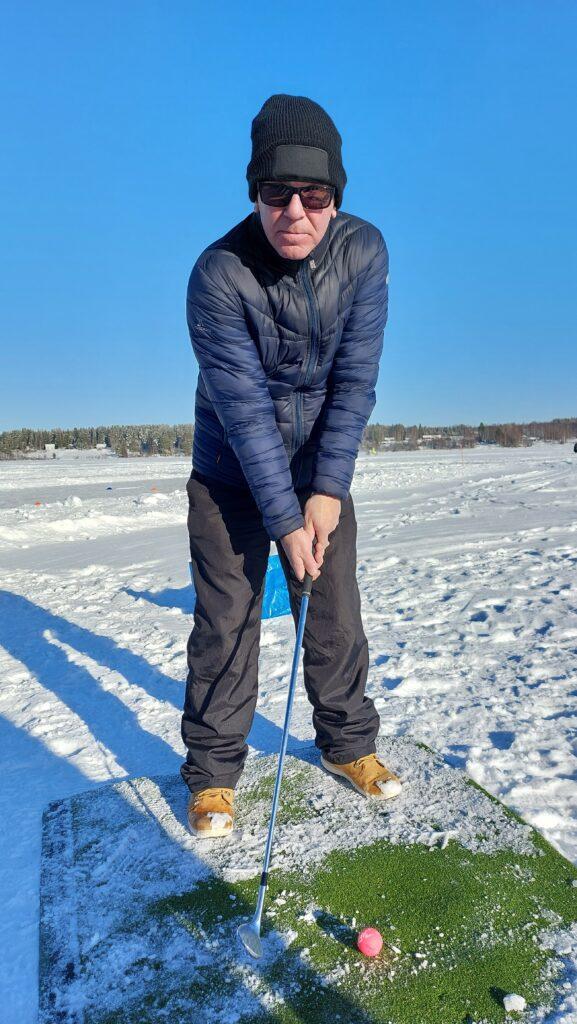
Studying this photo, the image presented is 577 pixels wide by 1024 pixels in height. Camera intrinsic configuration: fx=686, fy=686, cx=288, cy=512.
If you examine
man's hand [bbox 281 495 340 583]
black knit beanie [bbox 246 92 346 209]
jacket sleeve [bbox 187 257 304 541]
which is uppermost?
black knit beanie [bbox 246 92 346 209]

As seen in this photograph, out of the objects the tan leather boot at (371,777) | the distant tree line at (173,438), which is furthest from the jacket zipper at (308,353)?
the distant tree line at (173,438)

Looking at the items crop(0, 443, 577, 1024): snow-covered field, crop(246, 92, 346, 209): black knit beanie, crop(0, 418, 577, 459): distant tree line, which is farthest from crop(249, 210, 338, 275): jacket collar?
crop(0, 418, 577, 459): distant tree line

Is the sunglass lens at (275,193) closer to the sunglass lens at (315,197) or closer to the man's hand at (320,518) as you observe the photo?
the sunglass lens at (315,197)

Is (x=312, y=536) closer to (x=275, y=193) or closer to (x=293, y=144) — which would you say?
(x=275, y=193)

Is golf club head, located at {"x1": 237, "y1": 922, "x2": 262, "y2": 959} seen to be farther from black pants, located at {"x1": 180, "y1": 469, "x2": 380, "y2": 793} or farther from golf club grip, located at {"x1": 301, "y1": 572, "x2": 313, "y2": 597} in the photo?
golf club grip, located at {"x1": 301, "y1": 572, "x2": 313, "y2": 597}

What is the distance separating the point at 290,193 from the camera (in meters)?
2.03

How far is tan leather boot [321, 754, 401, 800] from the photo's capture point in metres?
2.47

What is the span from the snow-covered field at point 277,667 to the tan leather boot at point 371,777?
0.45m

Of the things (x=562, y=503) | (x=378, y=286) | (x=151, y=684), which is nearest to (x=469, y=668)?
(x=151, y=684)

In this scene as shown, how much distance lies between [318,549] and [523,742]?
1456 millimetres

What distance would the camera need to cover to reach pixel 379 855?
7.07 ft

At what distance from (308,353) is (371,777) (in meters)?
1.54

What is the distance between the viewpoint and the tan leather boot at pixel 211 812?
230 centimetres

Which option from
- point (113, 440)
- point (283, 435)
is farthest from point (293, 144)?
point (113, 440)
